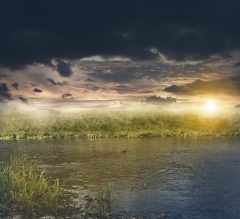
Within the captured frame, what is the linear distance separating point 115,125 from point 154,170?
39038 mm

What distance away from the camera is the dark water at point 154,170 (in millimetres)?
22641

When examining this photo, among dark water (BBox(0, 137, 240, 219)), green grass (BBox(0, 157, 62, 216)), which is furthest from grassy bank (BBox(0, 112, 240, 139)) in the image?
green grass (BBox(0, 157, 62, 216))

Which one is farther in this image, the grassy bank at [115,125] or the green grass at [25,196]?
the grassy bank at [115,125]

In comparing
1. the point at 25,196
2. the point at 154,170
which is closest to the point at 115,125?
the point at 154,170

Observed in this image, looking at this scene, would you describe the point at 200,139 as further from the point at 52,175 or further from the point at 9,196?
the point at 9,196

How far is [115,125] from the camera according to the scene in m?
72.4

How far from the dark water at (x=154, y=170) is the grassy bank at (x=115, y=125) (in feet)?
24.7

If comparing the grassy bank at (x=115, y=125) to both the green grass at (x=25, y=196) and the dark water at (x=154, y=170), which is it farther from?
the green grass at (x=25, y=196)

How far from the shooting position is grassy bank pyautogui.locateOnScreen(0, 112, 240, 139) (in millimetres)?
63531

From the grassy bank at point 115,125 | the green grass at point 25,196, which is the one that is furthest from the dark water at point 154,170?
the grassy bank at point 115,125

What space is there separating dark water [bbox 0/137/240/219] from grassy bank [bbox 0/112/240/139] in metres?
7.53

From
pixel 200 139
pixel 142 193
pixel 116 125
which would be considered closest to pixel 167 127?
pixel 116 125

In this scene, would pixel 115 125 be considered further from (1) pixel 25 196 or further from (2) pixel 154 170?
(1) pixel 25 196

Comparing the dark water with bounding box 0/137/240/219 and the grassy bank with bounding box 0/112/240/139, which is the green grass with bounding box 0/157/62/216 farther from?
the grassy bank with bounding box 0/112/240/139
